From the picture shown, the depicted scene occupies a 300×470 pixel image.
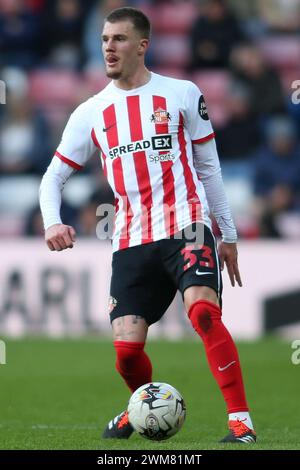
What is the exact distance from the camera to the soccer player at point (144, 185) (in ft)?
19.3

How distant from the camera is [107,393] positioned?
865 centimetres

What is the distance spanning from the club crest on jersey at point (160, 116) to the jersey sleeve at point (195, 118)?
0.10m

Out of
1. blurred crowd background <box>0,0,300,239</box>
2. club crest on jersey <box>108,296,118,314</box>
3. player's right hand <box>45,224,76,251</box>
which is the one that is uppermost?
blurred crowd background <box>0,0,300,239</box>

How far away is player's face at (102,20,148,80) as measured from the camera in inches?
235

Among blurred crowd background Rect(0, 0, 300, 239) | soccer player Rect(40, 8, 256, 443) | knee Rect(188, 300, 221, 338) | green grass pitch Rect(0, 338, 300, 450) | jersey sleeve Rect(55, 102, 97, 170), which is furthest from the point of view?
blurred crowd background Rect(0, 0, 300, 239)

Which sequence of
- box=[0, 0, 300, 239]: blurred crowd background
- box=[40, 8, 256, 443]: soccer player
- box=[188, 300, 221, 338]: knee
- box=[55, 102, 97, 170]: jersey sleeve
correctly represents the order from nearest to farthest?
box=[188, 300, 221, 338]: knee
box=[40, 8, 256, 443]: soccer player
box=[55, 102, 97, 170]: jersey sleeve
box=[0, 0, 300, 239]: blurred crowd background

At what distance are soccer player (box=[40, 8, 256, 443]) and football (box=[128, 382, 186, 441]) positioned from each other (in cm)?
31

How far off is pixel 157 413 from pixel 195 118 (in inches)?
59.7

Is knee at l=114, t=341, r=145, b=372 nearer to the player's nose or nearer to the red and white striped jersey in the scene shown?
the red and white striped jersey

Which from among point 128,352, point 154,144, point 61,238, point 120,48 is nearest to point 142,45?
point 120,48

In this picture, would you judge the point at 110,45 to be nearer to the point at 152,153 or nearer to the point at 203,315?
the point at 152,153

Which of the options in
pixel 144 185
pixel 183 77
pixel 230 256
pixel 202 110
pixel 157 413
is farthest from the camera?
pixel 183 77

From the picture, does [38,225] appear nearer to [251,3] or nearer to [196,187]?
[251,3]

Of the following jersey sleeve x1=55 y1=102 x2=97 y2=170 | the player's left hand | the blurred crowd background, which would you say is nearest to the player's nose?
jersey sleeve x1=55 y1=102 x2=97 y2=170
